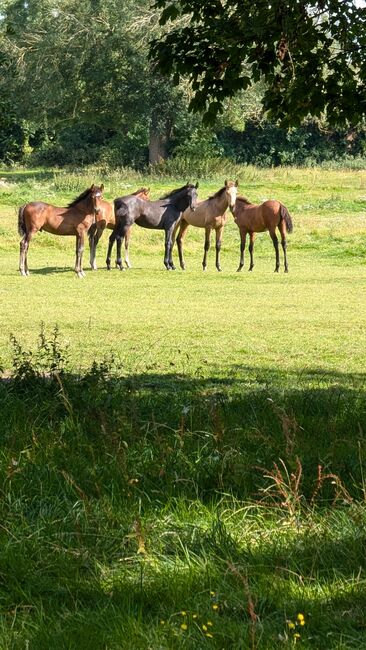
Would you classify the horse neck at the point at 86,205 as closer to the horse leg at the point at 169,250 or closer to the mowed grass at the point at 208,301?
the mowed grass at the point at 208,301

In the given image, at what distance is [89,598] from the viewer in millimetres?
3904

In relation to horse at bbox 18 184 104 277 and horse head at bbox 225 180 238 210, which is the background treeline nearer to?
horse head at bbox 225 180 238 210

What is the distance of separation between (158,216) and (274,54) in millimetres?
18861

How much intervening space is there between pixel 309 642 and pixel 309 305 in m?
15.0

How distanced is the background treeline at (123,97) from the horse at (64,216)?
2726 centimetres

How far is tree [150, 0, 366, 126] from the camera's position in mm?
8492

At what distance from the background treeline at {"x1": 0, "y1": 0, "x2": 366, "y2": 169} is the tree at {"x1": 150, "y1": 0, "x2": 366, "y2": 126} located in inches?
1706

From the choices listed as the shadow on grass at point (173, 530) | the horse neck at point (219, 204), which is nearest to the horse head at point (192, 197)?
the horse neck at point (219, 204)

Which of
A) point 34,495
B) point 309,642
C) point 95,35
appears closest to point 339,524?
point 309,642

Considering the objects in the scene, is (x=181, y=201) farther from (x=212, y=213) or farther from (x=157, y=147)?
(x=157, y=147)

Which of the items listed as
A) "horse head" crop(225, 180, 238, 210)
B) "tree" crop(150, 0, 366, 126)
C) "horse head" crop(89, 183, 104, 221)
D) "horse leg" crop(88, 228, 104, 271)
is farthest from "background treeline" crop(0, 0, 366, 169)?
"tree" crop(150, 0, 366, 126)

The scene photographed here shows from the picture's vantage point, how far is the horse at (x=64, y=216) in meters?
25.5

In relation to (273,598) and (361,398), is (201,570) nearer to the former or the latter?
(273,598)

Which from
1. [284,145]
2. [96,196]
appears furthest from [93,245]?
[284,145]
